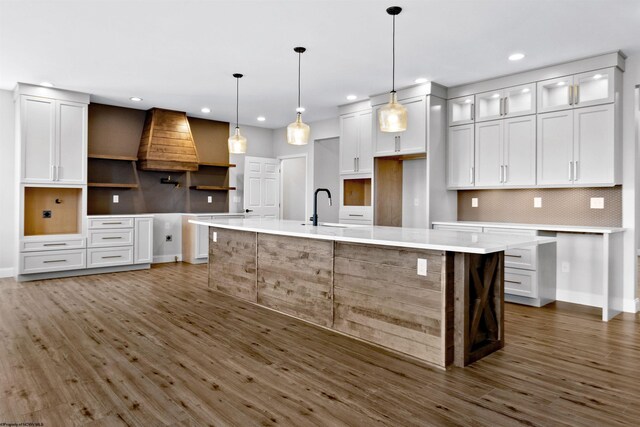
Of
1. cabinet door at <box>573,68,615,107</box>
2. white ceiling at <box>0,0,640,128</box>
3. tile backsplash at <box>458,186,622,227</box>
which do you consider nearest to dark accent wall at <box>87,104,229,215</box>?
white ceiling at <box>0,0,640,128</box>

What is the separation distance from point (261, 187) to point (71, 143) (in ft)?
11.9

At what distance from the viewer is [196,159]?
7.43 meters

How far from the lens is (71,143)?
6.14 m

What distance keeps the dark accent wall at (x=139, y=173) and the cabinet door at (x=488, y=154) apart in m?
5.05

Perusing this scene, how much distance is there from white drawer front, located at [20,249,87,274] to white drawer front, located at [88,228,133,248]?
0.21 metres

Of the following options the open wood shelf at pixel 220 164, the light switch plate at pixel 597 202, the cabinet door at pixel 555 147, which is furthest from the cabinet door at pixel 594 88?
the open wood shelf at pixel 220 164

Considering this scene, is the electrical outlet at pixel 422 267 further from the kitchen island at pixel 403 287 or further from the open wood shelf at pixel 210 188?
the open wood shelf at pixel 210 188

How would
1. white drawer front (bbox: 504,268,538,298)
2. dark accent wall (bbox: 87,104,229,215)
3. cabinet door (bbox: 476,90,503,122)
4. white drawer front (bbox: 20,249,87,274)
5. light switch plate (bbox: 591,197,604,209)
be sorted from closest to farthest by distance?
white drawer front (bbox: 504,268,538,298) → light switch plate (bbox: 591,197,604,209) → cabinet door (bbox: 476,90,503,122) → white drawer front (bbox: 20,249,87,274) → dark accent wall (bbox: 87,104,229,215)

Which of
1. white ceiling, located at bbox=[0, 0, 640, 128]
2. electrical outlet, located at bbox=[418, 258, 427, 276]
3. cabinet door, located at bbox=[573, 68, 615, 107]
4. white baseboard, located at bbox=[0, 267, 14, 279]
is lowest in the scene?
white baseboard, located at bbox=[0, 267, 14, 279]

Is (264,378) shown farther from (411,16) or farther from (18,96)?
(18,96)

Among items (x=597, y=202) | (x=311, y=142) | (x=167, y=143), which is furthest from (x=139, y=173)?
(x=597, y=202)

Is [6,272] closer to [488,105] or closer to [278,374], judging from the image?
[278,374]

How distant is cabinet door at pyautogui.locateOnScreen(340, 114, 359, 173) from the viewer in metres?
6.68

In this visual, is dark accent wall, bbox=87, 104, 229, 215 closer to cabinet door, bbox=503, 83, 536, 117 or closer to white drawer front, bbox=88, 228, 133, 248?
white drawer front, bbox=88, 228, 133, 248
